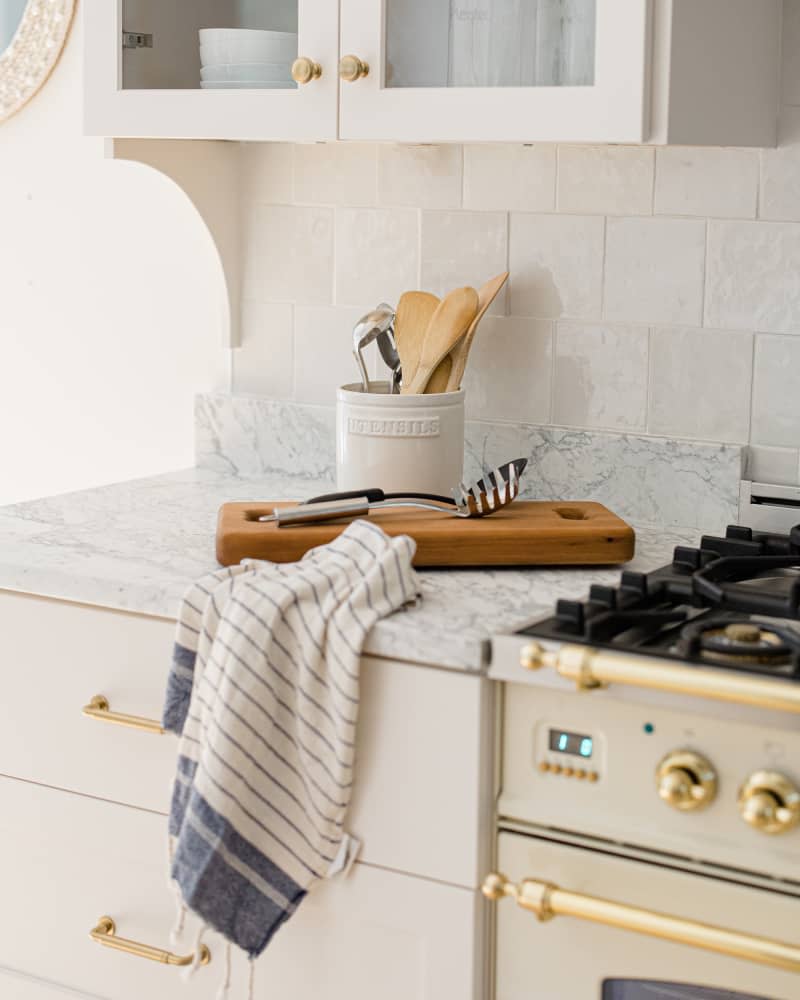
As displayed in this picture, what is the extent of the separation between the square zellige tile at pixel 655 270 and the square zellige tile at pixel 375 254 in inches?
12.3

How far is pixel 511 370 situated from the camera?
78.2 inches

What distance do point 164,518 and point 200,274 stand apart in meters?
0.55

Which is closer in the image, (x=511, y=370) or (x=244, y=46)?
(x=244, y=46)

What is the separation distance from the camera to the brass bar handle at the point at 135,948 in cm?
158

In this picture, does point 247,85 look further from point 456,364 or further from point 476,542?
point 476,542

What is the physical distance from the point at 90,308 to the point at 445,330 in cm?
83

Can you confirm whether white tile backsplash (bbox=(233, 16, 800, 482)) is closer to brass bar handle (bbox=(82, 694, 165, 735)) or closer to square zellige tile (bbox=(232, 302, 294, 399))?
square zellige tile (bbox=(232, 302, 294, 399))

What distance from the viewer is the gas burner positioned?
1.25 metres

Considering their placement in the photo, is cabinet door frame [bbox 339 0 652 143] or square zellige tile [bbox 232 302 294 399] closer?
cabinet door frame [bbox 339 0 652 143]

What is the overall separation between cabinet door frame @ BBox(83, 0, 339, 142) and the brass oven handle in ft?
2.49

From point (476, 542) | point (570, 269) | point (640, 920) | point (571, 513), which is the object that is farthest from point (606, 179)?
point (640, 920)

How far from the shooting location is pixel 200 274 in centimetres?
228

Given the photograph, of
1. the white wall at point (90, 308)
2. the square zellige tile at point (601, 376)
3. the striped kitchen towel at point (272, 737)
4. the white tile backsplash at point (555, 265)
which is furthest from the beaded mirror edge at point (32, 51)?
the striped kitchen towel at point (272, 737)

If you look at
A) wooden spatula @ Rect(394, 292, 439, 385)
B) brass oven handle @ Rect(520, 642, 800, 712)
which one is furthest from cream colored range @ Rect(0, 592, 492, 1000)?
wooden spatula @ Rect(394, 292, 439, 385)
